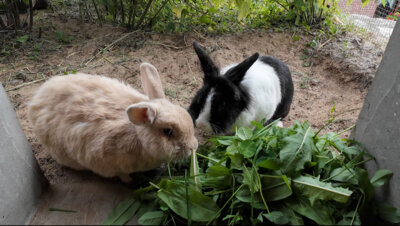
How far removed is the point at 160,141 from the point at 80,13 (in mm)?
4125

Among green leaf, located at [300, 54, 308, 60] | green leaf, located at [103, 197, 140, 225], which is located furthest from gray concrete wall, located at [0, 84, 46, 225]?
green leaf, located at [300, 54, 308, 60]

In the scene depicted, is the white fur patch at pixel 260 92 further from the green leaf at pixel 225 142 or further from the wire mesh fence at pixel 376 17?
the wire mesh fence at pixel 376 17

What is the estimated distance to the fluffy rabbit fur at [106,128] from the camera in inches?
67.5

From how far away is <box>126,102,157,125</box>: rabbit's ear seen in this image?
5.19ft

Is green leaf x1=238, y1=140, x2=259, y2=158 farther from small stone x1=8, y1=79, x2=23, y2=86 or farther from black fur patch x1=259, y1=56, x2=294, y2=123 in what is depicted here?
small stone x1=8, y1=79, x2=23, y2=86

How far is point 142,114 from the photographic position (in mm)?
1653

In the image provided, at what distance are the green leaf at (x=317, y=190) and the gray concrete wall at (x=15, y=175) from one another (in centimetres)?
153

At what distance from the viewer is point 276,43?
4.46 metres

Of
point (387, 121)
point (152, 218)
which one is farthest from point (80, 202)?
point (387, 121)

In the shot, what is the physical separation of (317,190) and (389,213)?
452 millimetres

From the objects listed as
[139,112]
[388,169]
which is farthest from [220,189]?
[388,169]

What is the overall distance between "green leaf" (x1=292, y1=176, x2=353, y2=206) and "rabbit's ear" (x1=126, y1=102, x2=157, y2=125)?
3.14 ft

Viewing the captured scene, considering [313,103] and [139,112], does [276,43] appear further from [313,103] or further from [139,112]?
[139,112]

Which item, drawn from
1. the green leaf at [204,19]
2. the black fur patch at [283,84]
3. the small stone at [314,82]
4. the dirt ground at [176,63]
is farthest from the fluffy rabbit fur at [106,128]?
the green leaf at [204,19]
